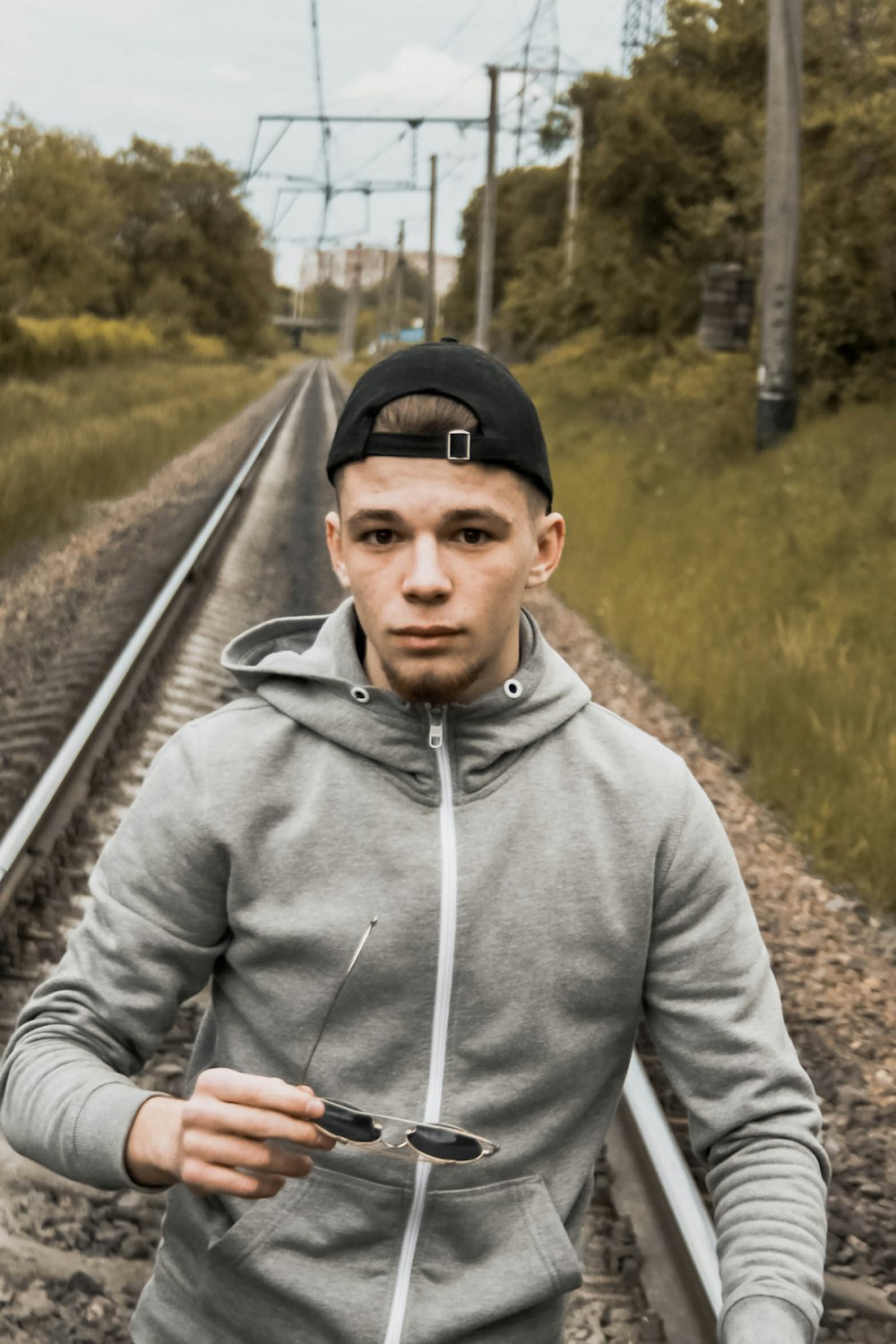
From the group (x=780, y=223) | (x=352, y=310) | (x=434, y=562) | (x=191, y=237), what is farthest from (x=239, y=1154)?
(x=352, y=310)

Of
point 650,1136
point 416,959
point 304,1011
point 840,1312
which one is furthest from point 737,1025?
point 650,1136

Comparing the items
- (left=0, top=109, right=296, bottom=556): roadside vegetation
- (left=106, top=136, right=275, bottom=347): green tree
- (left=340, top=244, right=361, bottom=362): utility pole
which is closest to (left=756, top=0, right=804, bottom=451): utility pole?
(left=0, top=109, right=296, bottom=556): roadside vegetation

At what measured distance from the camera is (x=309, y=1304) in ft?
5.60

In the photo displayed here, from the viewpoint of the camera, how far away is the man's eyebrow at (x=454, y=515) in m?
1.72

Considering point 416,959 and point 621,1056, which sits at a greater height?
point 416,959

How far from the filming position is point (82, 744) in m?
6.28

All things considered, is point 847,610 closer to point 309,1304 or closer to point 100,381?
point 309,1304

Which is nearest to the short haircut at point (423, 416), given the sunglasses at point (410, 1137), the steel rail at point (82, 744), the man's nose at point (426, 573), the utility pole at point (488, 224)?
the man's nose at point (426, 573)

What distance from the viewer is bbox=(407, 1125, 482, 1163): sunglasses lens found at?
4.86ft

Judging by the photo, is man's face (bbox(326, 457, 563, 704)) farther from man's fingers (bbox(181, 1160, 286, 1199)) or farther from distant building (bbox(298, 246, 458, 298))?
distant building (bbox(298, 246, 458, 298))

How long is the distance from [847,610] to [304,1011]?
7.66 metres

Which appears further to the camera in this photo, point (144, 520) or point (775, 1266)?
point (144, 520)

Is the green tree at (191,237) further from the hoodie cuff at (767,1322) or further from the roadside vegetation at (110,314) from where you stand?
the hoodie cuff at (767,1322)

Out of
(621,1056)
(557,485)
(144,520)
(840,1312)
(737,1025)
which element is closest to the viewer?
(737,1025)
